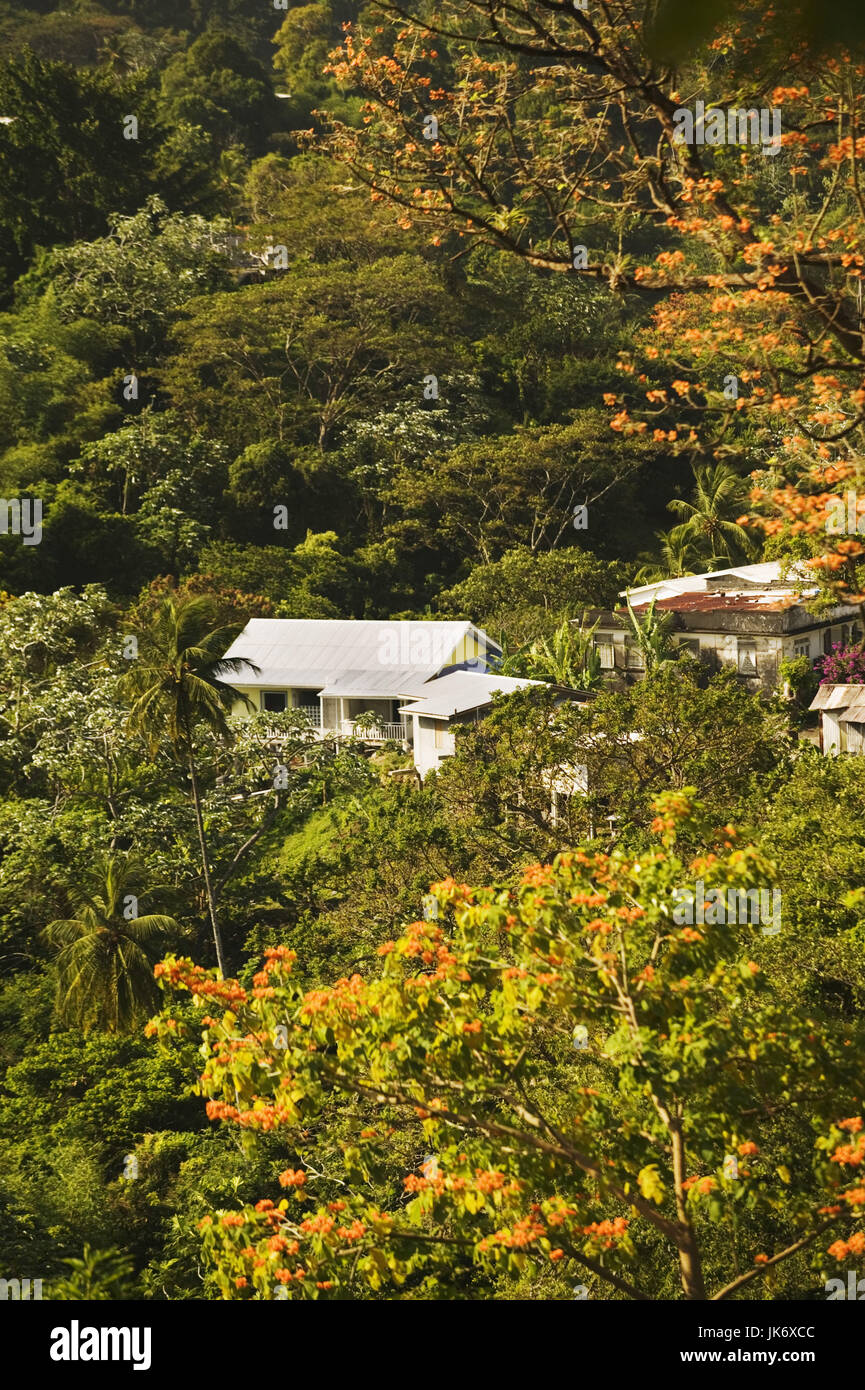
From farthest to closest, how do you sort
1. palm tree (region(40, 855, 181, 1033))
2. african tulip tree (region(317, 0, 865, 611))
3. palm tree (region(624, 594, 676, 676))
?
palm tree (region(624, 594, 676, 676))
palm tree (region(40, 855, 181, 1033))
african tulip tree (region(317, 0, 865, 611))

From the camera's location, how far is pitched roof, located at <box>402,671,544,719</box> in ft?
81.8

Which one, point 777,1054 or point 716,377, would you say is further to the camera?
point 716,377

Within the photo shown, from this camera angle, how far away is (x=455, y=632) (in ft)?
95.6

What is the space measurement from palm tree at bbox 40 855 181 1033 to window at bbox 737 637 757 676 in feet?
49.1

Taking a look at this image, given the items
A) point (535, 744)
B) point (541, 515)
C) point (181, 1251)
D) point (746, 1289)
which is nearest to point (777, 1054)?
point (746, 1289)

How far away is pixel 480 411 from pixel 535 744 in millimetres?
24366

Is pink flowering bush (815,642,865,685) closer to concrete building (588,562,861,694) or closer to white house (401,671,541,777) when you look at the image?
concrete building (588,562,861,694)

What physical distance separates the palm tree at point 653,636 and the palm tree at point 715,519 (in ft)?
23.5

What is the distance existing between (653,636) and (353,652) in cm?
661

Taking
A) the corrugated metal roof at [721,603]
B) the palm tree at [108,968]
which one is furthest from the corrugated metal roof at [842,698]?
the palm tree at [108,968]

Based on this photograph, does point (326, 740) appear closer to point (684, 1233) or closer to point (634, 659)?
point (634, 659)

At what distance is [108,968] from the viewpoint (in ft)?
58.5

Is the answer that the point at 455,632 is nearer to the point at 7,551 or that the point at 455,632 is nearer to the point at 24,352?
the point at 7,551

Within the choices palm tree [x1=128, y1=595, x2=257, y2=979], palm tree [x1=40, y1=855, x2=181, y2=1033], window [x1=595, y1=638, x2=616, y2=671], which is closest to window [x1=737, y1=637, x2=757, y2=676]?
window [x1=595, y1=638, x2=616, y2=671]
